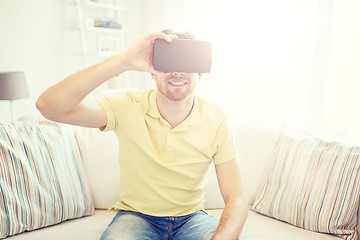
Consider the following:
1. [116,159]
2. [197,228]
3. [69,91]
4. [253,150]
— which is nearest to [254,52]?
[253,150]

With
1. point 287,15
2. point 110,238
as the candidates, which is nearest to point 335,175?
point 110,238

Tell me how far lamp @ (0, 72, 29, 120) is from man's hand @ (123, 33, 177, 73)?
1.39 metres

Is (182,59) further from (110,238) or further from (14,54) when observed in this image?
(14,54)

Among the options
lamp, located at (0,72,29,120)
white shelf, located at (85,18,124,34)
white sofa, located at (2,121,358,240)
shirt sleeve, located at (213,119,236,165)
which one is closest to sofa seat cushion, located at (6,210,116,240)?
white sofa, located at (2,121,358,240)

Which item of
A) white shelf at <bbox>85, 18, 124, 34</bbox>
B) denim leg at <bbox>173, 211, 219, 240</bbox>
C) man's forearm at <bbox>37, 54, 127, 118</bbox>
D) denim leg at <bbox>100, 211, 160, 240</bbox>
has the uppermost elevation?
white shelf at <bbox>85, 18, 124, 34</bbox>

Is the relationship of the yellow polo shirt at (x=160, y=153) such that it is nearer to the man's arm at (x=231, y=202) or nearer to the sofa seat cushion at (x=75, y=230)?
the man's arm at (x=231, y=202)

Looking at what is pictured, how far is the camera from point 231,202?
1188 millimetres

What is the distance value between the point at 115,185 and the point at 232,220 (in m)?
0.60

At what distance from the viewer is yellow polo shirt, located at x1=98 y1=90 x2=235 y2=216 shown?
1229mm

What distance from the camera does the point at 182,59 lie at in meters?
1.01

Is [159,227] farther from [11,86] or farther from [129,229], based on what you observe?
[11,86]

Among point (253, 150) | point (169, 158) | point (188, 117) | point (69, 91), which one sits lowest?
point (253, 150)

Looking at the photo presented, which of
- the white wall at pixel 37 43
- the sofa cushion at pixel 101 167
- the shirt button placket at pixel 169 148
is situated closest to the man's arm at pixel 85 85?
the shirt button placket at pixel 169 148

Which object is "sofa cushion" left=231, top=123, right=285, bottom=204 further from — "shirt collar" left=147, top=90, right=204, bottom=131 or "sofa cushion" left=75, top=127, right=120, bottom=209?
"sofa cushion" left=75, top=127, right=120, bottom=209
